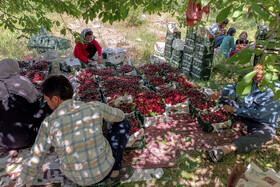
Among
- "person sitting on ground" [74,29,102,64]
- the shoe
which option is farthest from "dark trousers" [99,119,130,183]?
"person sitting on ground" [74,29,102,64]

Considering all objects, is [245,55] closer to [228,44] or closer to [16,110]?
[16,110]

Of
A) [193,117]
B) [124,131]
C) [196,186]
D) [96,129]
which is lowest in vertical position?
[196,186]

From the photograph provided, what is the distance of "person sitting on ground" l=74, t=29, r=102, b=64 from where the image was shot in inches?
222

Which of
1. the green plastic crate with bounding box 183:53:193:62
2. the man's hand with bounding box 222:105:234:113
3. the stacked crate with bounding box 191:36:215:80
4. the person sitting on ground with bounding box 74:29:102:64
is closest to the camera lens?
the man's hand with bounding box 222:105:234:113

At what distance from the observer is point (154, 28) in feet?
36.2

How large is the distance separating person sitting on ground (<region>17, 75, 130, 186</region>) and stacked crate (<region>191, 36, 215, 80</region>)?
12.2 feet

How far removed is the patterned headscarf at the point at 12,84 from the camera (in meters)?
2.53

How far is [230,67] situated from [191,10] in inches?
150

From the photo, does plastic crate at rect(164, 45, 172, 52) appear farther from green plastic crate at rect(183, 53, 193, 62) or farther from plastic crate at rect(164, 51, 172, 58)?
green plastic crate at rect(183, 53, 193, 62)

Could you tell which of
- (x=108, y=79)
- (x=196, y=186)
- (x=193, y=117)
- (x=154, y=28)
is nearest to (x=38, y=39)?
(x=108, y=79)

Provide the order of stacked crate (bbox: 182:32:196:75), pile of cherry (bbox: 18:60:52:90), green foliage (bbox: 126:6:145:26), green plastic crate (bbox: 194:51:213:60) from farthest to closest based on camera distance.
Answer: green foliage (bbox: 126:6:145:26) < stacked crate (bbox: 182:32:196:75) < green plastic crate (bbox: 194:51:213:60) < pile of cherry (bbox: 18:60:52:90)

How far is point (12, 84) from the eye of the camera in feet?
8.52

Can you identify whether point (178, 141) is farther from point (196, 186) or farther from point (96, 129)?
point (96, 129)

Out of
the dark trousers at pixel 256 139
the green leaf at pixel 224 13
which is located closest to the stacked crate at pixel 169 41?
the dark trousers at pixel 256 139
